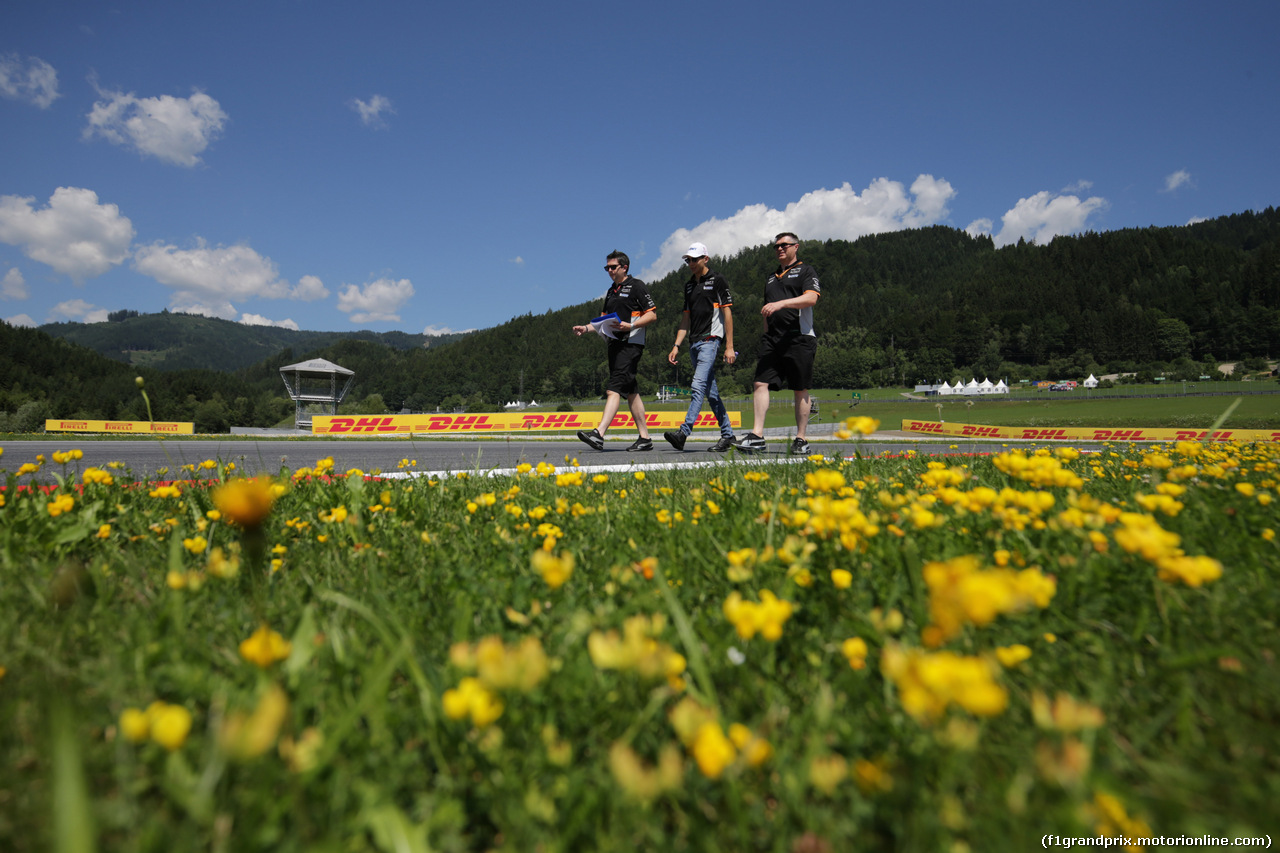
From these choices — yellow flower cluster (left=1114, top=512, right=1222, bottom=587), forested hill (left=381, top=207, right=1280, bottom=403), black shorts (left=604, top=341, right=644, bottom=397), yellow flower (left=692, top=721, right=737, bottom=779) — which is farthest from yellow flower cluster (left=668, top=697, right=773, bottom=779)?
forested hill (left=381, top=207, right=1280, bottom=403)

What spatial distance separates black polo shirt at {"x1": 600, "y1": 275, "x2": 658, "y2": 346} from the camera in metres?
7.84

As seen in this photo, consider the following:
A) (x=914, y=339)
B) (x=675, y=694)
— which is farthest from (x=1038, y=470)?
(x=914, y=339)

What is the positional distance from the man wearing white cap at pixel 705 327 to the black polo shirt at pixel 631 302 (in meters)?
0.57

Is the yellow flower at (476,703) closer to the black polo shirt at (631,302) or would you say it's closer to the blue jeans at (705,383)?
the blue jeans at (705,383)

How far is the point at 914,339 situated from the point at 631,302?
454ft

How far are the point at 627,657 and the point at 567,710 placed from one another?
1.12 feet

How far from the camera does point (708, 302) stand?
7.58 meters

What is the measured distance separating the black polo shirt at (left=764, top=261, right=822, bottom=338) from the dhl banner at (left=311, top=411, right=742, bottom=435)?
16.0m

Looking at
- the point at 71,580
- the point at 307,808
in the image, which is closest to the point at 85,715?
the point at 307,808

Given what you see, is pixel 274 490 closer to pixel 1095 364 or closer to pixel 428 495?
pixel 428 495

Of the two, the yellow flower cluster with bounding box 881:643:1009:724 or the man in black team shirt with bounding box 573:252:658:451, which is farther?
the man in black team shirt with bounding box 573:252:658:451

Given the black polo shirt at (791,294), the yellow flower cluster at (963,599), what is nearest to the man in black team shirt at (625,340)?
the black polo shirt at (791,294)

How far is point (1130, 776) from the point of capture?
90cm

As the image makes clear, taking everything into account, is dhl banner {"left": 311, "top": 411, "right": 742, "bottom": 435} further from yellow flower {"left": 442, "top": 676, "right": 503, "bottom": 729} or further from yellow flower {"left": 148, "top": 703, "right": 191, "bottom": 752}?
yellow flower {"left": 148, "top": 703, "right": 191, "bottom": 752}
